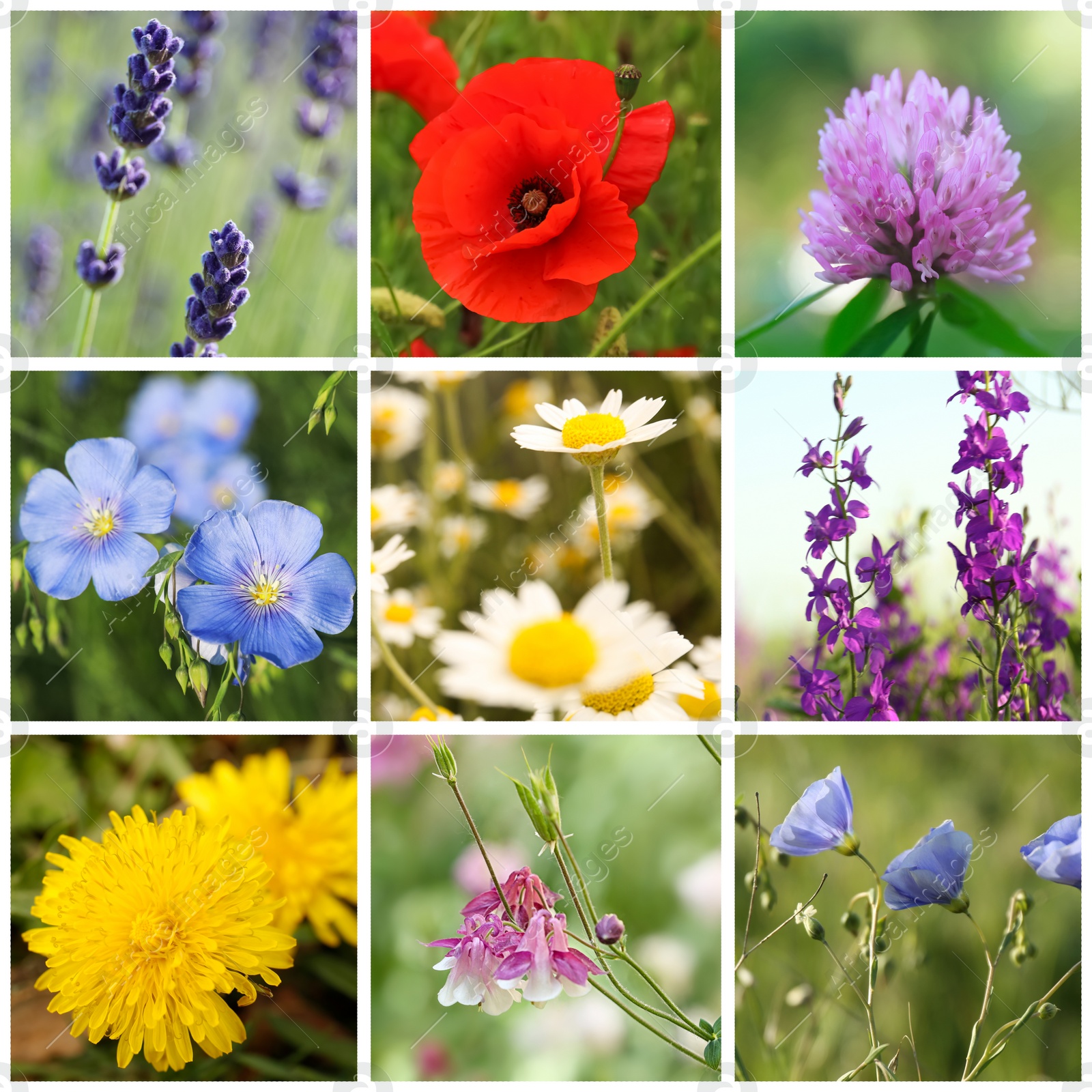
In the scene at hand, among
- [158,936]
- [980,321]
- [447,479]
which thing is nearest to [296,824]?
[158,936]

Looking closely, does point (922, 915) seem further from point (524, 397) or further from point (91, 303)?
point (91, 303)

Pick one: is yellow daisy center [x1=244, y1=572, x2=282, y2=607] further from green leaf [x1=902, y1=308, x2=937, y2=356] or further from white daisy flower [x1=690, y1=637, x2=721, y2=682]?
green leaf [x1=902, y1=308, x2=937, y2=356]

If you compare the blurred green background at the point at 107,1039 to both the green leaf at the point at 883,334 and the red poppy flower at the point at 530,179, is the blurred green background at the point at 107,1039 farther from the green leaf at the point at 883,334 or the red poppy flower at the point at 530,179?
the green leaf at the point at 883,334

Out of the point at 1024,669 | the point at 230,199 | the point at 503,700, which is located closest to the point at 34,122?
the point at 230,199

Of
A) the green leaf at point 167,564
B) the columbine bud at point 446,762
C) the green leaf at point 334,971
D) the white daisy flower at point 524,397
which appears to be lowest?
the green leaf at point 334,971

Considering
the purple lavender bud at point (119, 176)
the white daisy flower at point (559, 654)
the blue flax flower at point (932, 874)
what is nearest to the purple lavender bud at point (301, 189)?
the purple lavender bud at point (119, 176)

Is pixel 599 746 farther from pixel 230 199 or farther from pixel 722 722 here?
pixel 230 199
